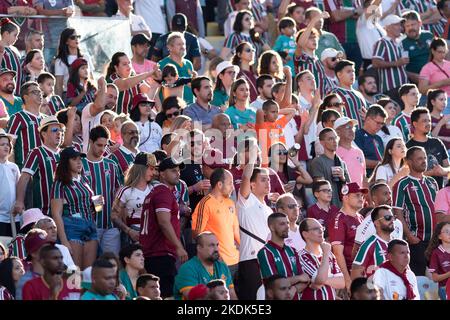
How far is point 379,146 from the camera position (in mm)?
19406

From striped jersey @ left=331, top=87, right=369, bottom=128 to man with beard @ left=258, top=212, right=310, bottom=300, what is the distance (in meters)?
5.13

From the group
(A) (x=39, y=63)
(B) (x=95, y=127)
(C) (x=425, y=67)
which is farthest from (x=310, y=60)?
(B) (x=95, y=127)

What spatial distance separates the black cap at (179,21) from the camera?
21766 millimetres

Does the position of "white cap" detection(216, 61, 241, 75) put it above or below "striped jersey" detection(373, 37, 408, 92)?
above

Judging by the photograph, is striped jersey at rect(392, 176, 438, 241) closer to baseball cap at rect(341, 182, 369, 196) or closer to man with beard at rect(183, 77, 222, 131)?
baseball cap at rect(341, 182, 369, 196)

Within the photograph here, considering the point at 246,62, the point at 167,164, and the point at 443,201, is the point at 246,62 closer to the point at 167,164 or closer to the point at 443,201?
the point at 443,201

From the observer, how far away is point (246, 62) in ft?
68.4

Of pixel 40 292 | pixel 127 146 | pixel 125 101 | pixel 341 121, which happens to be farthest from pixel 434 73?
pixel 40 292

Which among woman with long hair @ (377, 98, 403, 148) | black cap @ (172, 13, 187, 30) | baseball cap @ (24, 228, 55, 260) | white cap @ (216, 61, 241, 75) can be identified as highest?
black cap @ (172, 13, 187, 30)

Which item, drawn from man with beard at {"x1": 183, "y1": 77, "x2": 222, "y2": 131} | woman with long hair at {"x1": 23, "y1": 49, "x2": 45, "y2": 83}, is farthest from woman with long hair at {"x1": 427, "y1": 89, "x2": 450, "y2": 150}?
woman with long hair at {"x1": 23, "y1": 49, "x2": 45, "y2": 83}

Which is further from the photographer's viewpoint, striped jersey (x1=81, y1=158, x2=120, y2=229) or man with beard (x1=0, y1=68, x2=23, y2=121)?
man with beard (x1=0, y1=68, x2=23, y2=121)

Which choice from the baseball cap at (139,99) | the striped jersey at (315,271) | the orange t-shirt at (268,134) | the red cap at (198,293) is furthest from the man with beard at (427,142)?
the red cap at (198,293)

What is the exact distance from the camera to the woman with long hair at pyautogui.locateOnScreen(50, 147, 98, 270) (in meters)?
15.9

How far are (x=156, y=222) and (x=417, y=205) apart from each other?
322 centimetres
